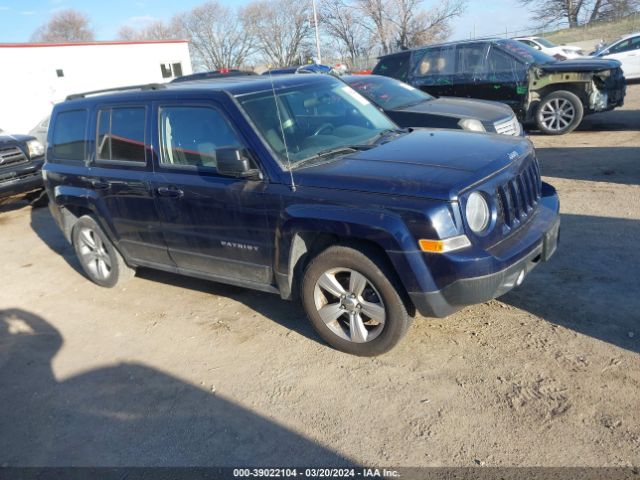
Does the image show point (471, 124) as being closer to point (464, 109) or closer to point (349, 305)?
point (464, 109)

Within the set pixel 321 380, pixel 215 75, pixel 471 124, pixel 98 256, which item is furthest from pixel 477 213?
pixel 215 75

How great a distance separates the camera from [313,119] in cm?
431

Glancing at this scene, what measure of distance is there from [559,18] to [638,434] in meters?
56.2

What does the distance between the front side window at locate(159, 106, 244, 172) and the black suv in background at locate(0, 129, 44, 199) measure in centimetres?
573

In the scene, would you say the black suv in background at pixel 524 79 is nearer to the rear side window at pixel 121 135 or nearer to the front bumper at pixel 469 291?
the rear side window at pixel 121 135

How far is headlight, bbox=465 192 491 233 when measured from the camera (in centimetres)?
326

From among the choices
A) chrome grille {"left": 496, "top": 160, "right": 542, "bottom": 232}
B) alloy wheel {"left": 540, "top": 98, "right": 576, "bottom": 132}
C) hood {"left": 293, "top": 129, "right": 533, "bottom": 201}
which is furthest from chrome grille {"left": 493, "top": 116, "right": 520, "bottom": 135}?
chrome grille {"left": 496, "top": 160, "right": 542, "bottom": 232}

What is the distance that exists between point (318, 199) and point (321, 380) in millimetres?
1197

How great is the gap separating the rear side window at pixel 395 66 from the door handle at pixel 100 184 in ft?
26.0

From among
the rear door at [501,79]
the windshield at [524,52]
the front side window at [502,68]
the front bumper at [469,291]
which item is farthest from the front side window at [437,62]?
the front bumper at [469,291]

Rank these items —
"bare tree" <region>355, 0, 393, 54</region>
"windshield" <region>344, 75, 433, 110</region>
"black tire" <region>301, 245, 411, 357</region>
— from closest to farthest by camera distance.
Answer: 1. "black tire" <region>301, 245, 411, 357</region>
2. "windshield" <region>344, 75, 433, 110</region>
3. "bare tree" <region>355, 0, 393, 54</region>

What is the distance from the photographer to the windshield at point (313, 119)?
13.0 ft

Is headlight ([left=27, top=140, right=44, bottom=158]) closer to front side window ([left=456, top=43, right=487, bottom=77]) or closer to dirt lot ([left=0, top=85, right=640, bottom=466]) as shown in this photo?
dirt lot ([left=0, top=85, right=640, bottom=466])

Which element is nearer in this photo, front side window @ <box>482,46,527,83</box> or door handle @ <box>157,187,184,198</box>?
door handle @ <box>157,187,184,198</box>
